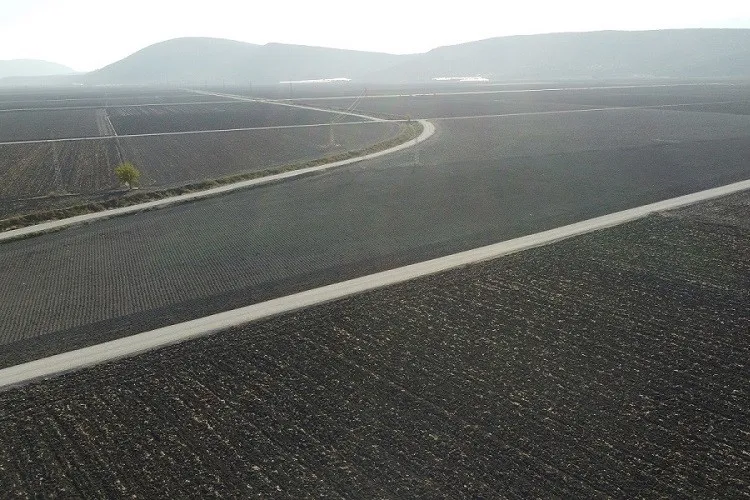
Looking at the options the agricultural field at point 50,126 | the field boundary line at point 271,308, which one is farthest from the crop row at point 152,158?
the field boundary line at point 271,308

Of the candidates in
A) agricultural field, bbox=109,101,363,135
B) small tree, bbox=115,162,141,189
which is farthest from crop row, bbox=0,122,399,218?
agricultural field, bbox=109,101,363,135

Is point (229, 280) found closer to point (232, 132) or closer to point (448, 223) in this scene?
point (448, 223)

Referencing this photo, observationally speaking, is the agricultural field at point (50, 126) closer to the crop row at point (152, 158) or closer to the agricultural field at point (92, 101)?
the crop row at point (152, 158)

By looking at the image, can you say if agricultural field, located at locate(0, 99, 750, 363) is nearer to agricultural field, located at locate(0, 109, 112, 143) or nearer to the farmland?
the farmland

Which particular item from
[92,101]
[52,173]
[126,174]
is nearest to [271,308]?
[126,174]

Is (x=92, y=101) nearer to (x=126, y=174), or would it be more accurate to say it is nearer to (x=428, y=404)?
(x=126, y=174)

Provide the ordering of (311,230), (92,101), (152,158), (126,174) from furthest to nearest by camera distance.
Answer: (92,101)
(152,158)
(126,174)
(311,230)
